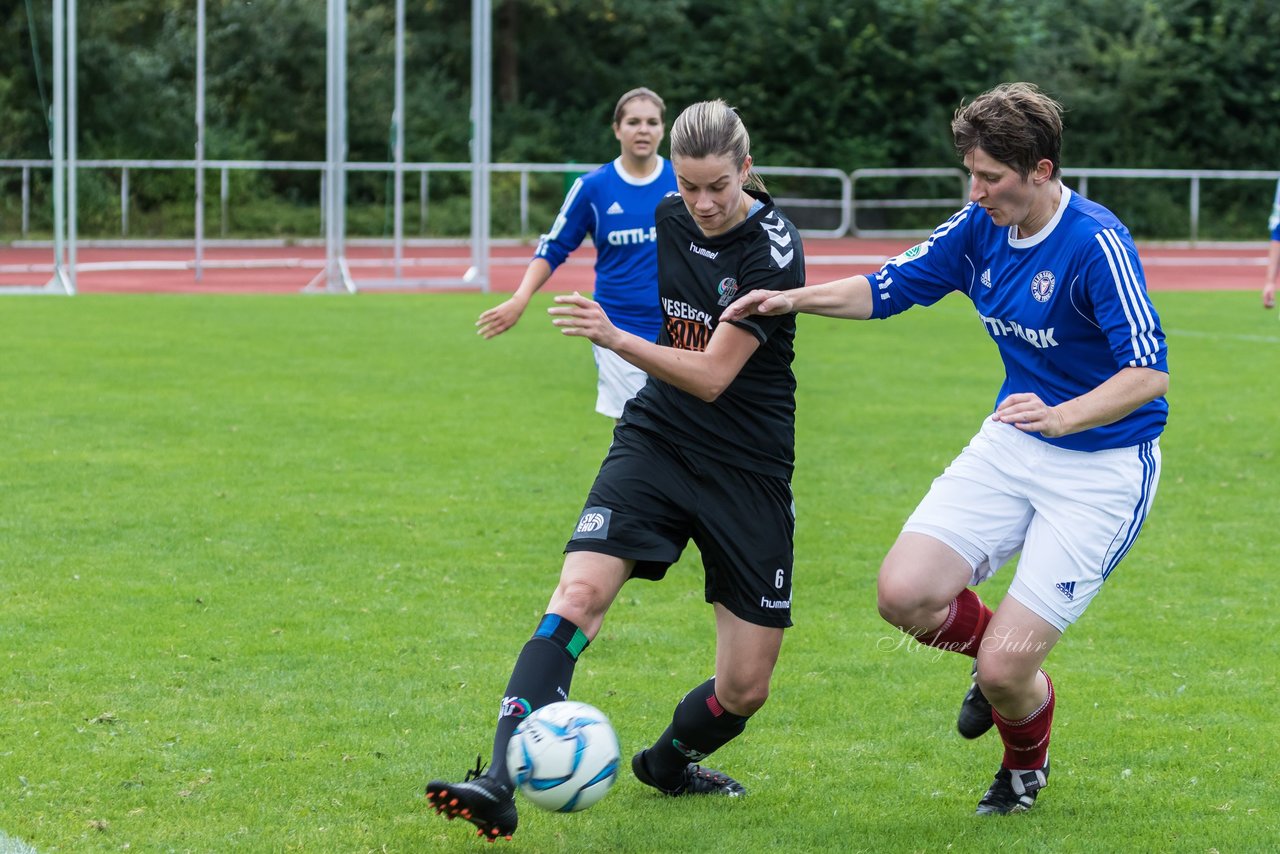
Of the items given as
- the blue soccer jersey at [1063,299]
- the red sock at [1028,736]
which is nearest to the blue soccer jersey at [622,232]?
the blue soccer jersey at [1063,299]

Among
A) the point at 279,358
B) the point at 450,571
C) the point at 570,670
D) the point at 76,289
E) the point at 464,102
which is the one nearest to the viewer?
the point at 570,670

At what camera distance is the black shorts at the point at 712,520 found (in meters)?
4.42

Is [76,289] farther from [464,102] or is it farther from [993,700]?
[993,700]

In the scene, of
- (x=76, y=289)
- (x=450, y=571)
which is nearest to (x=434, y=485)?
(x=450, y=571)

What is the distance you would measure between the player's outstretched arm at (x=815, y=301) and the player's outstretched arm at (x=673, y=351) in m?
0.06

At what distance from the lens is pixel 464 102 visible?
36531 millimetres

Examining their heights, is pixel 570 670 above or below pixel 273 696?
above

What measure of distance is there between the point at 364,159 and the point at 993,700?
31.3m

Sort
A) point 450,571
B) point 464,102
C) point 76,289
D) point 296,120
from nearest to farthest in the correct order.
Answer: point 450,571
point 76,289
point 296,120
point 464,102

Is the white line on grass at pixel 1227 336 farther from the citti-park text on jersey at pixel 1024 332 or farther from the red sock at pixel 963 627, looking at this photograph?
the citti-park text on jersey at pixel 1024 332

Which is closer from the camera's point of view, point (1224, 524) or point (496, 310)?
point (496, 310)

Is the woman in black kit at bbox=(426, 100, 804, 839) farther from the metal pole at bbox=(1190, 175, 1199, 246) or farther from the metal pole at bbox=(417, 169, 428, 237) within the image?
the metal pole at bbox=(1190, 175, 1199, 246)

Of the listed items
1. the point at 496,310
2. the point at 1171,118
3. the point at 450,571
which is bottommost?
the point at 450,571

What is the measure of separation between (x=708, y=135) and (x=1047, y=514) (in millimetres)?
1363
